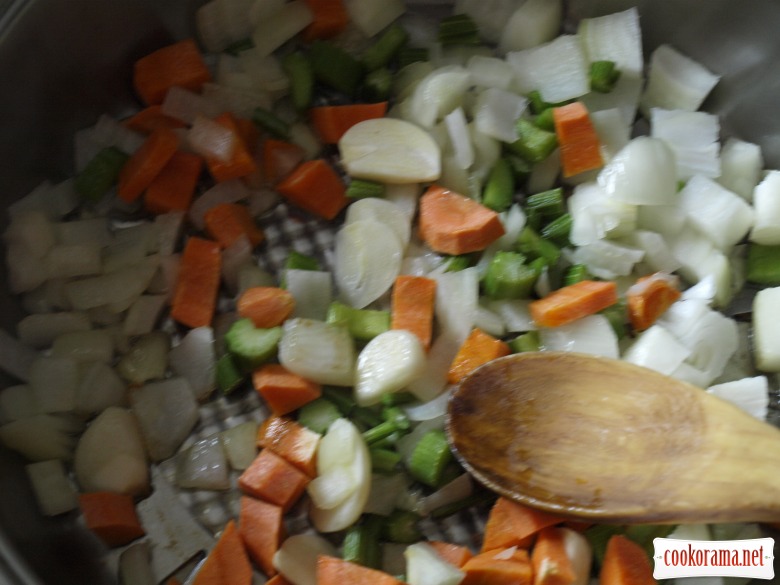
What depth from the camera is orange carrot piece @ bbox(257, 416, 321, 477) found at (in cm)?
149

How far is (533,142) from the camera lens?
5.69ft

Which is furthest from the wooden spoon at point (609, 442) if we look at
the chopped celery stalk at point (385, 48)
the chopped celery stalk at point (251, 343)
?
the chopped celery stalk at point (385, 48)

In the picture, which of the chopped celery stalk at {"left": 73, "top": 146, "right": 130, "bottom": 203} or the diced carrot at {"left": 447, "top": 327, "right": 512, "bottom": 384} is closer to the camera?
the diced carrot at {"left": 447, "top": 327, "right": 512, "bottom": 384}

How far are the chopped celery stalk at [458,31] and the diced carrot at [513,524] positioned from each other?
1163mm

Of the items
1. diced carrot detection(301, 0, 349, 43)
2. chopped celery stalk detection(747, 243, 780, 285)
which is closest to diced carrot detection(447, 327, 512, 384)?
chopped celery stalk detection(747, 243, 780, 285)

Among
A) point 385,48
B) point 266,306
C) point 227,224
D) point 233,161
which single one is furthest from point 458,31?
point 266,306

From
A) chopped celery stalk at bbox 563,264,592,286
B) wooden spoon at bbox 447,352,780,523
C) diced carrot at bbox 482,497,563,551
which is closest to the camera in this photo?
wooden spoon at bbox 447,352,780,523

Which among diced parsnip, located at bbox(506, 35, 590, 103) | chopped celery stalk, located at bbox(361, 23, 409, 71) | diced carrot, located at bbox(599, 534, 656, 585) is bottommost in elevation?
diced carrot, located at bbox(599, 534, 656, 585)

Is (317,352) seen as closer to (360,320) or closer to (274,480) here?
(360,320)

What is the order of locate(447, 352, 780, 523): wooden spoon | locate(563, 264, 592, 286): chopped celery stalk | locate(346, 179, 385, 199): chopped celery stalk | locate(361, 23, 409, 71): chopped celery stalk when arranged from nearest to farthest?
locate(447, 352, 780, 523): wooden spoon, locate(563, 264, 592, 286): chopped celery stalk, locate(346, 179, 385, 199): chopped celery stalk, locate(361, 23, 409, 71): chopped celery stalk

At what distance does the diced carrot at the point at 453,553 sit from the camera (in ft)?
4.58

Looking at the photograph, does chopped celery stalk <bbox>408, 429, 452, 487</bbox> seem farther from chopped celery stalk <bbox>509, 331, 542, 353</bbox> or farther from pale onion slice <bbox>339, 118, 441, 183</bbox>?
pale onion slice <bbox>339, 118, 441, 183</bbox>

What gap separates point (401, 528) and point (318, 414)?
30cm

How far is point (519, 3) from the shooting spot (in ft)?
6.24
